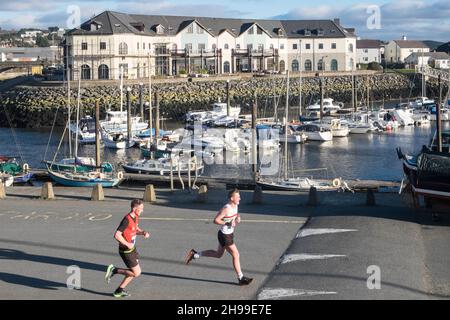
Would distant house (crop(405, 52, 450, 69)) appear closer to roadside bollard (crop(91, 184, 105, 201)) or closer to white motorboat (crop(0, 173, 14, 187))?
white motorboat (crop(0, 173, 14, 187))

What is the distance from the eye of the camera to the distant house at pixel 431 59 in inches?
5955

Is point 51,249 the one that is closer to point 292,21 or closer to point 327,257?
point 327,257

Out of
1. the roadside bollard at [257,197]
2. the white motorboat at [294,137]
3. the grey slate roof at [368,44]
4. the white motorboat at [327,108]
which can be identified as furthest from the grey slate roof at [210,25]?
the roadside bollard at [257,197]

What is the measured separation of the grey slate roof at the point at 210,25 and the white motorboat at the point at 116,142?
34.9 m

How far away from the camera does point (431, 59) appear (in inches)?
6068

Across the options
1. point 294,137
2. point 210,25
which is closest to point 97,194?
point 294,137

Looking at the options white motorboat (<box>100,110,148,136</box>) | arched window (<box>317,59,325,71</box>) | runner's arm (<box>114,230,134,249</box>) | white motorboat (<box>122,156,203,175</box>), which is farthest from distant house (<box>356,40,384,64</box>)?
runner's arm (<box>114,230,134,249</box>)

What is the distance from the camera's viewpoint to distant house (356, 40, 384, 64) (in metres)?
159

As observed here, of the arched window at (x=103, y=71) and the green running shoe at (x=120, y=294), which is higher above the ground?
the arched window at (x=103, y=71)

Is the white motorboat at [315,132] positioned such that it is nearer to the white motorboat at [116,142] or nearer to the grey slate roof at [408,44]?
the white motorboat at [116,142]

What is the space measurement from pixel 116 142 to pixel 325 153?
18071 millimetres

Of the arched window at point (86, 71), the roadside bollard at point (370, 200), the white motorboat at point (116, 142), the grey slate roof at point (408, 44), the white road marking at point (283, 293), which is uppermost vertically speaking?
the grey slate roof at point (408, 44)

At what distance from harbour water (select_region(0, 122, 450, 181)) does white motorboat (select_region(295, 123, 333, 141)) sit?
84 cm
